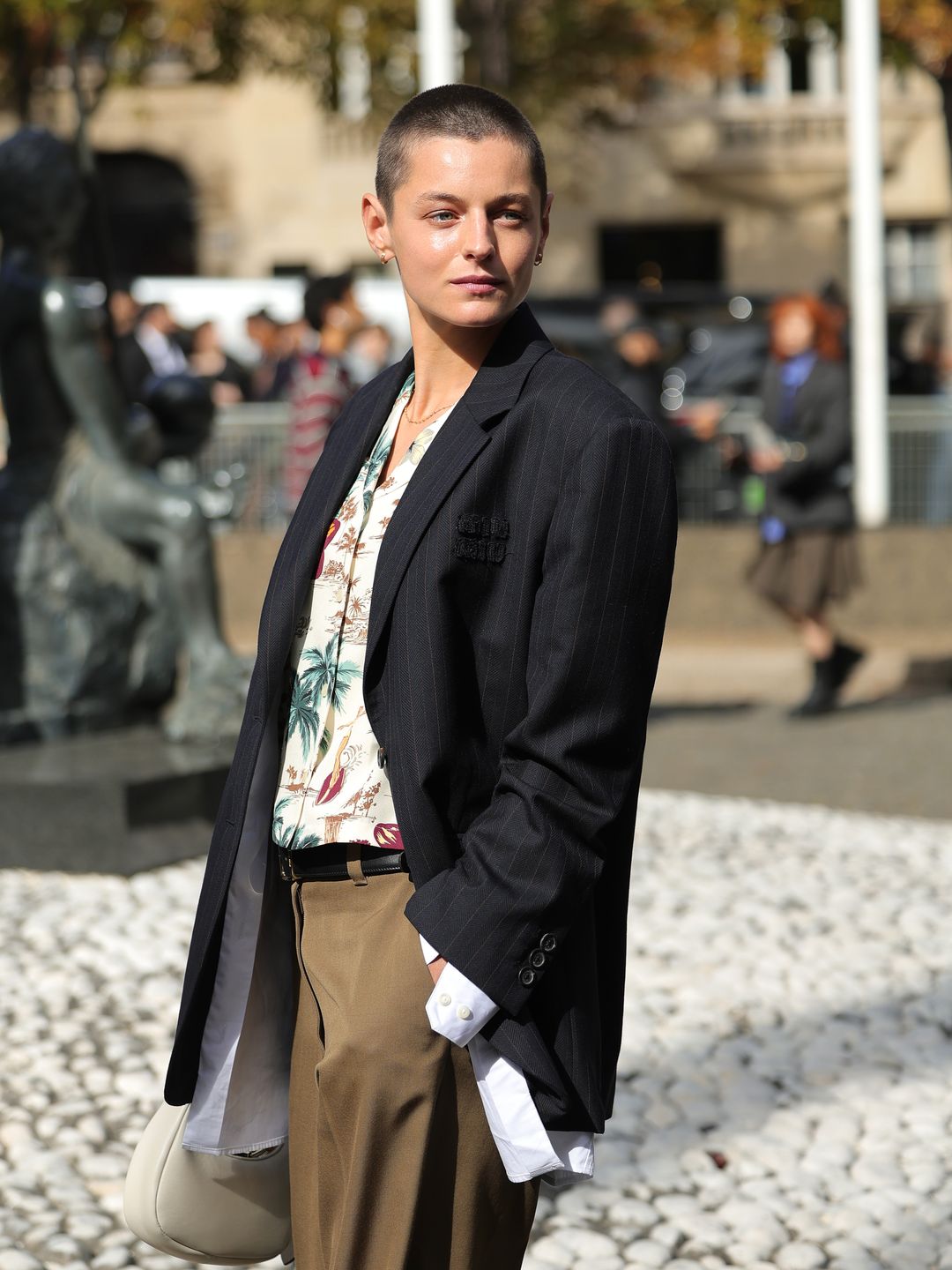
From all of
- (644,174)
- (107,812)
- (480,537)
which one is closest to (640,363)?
(107,812)

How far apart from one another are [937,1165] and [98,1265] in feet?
5.59

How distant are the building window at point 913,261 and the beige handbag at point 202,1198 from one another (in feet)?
101

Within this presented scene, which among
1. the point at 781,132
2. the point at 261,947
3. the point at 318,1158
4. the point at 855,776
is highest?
the point at 781,132

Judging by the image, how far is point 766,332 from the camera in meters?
16.7

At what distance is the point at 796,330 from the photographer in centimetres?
975

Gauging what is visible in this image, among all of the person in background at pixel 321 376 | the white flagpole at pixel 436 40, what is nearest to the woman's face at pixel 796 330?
A: the person in background at pixel 321 376

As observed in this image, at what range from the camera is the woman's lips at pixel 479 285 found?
7.43 ft

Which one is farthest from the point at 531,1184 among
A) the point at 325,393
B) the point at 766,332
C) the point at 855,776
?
the point at 766,332

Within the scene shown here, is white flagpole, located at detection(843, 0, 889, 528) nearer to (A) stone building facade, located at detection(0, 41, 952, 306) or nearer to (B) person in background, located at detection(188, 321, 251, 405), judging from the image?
(B) person in background, located at detection(188, 321, 251, 405)

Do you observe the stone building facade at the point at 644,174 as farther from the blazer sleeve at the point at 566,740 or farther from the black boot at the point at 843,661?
the blazer sleeve at the point at 566,740

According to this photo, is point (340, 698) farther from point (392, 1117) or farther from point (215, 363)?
point (215, 363)

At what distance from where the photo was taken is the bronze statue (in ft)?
22.2

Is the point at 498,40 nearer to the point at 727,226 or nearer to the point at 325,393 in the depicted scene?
the point at 727,226

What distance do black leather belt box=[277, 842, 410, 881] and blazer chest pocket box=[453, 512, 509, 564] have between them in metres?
0.36
